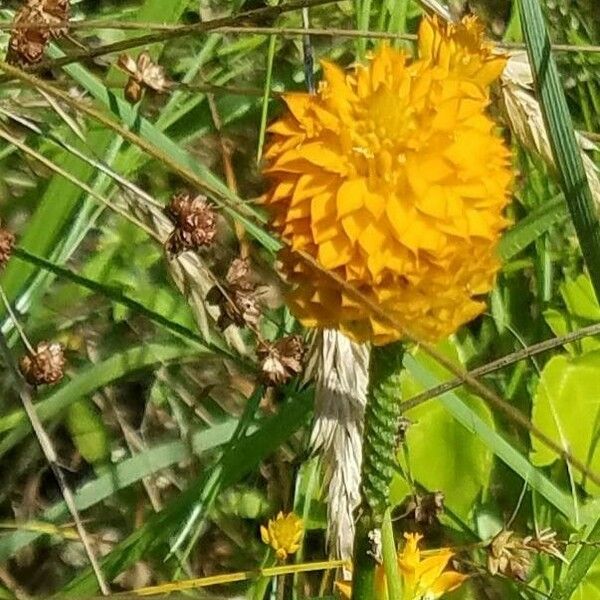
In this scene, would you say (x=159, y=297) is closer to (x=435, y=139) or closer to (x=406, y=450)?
(x=406, y=450)

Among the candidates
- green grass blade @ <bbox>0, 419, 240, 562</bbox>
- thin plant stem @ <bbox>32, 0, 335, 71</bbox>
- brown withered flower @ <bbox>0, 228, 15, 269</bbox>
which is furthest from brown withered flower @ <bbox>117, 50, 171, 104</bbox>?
green grass blade @ <bbox>0, 419, 240, 562</bbox>

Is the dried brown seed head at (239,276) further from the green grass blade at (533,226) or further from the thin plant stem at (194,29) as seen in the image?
the green grass blade at (533,226)

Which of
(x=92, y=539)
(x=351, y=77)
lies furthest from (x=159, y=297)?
(x=351, y=77)

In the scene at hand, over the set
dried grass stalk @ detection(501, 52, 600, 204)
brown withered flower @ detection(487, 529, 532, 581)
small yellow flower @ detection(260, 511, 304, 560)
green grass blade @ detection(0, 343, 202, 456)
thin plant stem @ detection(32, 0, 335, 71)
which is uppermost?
thin plant stem @ detection(32, 0, 335, 71)

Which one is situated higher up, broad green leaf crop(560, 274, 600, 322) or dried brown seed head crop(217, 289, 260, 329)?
dried brown seed head crop(217, 289, 260, 329)

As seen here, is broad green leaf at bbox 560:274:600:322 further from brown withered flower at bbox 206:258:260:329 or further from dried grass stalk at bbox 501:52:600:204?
brown withered flower at bbox 206:258:260:329

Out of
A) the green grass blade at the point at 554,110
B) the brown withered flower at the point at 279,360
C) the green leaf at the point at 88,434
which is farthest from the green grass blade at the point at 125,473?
the green grass blade at the point at 554,110
